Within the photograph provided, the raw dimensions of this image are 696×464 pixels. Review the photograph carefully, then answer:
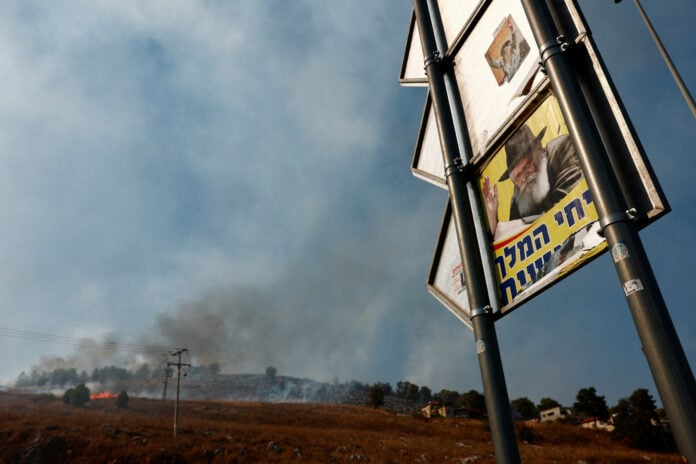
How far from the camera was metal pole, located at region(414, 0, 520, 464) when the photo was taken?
3.84 m

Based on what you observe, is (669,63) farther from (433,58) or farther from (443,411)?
(443,411)

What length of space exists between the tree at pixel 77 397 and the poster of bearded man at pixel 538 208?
95.4 m

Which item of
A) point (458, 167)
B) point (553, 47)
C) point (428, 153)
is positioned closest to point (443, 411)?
point (428, 153)

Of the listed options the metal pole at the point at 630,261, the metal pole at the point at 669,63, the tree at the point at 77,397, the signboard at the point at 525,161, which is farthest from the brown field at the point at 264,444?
the metal pole at the point at 630,261

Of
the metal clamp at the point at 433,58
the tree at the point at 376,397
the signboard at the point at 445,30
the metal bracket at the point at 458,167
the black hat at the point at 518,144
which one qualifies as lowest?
the black hat at the point at 518,144

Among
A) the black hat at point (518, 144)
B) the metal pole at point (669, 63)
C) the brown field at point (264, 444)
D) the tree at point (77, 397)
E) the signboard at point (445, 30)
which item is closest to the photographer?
the black hat at point (518, 144)

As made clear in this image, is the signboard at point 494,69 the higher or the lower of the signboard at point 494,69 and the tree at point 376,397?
the lower

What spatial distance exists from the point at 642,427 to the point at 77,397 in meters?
89.0

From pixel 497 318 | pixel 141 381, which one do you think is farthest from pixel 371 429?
pixel 141 381

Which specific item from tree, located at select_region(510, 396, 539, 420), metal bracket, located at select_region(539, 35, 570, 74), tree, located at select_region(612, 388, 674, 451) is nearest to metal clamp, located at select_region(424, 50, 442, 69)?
metal bracket, located at select_region(539, 35, 570, 74)

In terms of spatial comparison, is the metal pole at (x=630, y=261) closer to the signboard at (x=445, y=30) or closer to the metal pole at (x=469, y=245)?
the metal pole at (x=469, y=245)

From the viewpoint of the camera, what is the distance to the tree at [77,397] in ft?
265

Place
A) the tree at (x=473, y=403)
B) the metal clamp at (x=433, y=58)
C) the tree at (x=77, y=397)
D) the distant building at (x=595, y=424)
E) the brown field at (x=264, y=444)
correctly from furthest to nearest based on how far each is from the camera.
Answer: the tree at (x=473, y=403) → the tree at (x=77, y=397) → the distant building at (x=595, y=424) → the brown field at (x=264, y=444) → the metal clamp at (x=433, y=58)

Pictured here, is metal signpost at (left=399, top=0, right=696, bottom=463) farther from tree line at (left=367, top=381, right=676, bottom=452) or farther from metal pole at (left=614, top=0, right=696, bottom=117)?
tree line at (left=367, top=381, right=676, bottom=452)
